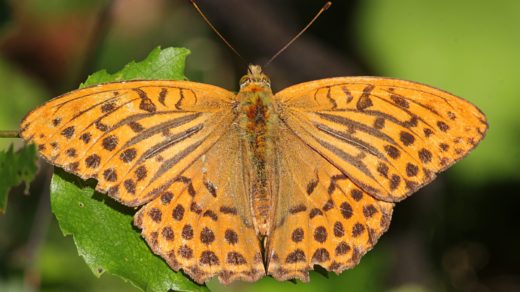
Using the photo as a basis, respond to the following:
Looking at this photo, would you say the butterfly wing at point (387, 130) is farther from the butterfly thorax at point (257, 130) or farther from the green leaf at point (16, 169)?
the green leaf at point (16, 169)

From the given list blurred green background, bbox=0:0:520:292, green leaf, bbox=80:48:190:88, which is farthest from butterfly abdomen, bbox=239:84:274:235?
blurred green background, bbox=0:0:520:292

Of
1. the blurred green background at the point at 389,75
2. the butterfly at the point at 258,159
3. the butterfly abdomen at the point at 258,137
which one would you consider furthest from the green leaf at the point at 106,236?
the blurred green background at the point at 389,75

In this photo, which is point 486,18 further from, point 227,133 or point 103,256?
point 103,256

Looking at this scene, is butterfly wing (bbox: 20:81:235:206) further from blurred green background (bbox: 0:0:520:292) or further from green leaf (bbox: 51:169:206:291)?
blurred green background (bbox: 0:0:520:292)

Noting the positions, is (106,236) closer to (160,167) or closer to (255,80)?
(160,167)

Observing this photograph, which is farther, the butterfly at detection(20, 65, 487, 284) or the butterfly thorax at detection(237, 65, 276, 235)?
the butterfly thorax at detection(237, 65, 276, 235)
